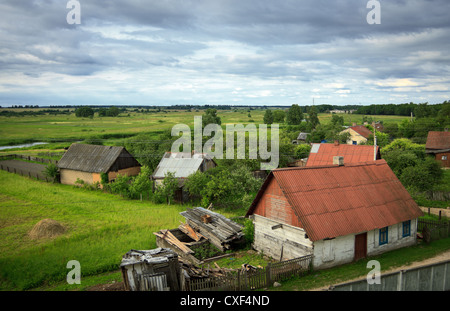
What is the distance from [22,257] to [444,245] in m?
24.2

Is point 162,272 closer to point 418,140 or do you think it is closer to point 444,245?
point 444,245

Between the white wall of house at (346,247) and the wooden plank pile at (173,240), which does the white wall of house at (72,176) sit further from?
the white wall of house at (346,247)

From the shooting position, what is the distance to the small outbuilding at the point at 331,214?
15.3 meters

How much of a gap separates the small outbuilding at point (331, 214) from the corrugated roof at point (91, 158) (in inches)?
1017

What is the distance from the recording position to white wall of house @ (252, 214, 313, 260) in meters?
15.5

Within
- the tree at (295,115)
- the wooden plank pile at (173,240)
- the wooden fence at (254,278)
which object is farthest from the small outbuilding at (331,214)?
the tree at (295,115)

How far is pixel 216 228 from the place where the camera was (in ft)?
63.5

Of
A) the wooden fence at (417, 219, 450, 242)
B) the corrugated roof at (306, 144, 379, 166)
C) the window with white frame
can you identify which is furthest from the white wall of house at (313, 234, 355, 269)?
the corrugated roof at (306, 144, 379, 166)

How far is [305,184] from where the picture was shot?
16672 millimetres

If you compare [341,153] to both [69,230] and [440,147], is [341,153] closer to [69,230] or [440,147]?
[69,230]

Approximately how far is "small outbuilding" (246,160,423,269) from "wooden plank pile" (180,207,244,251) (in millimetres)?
1396

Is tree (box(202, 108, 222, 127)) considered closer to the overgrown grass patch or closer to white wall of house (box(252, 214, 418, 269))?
white wall of house (box(252, 214, 418, 269))

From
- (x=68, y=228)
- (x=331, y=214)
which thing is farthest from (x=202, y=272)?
(x=68, y=228)
